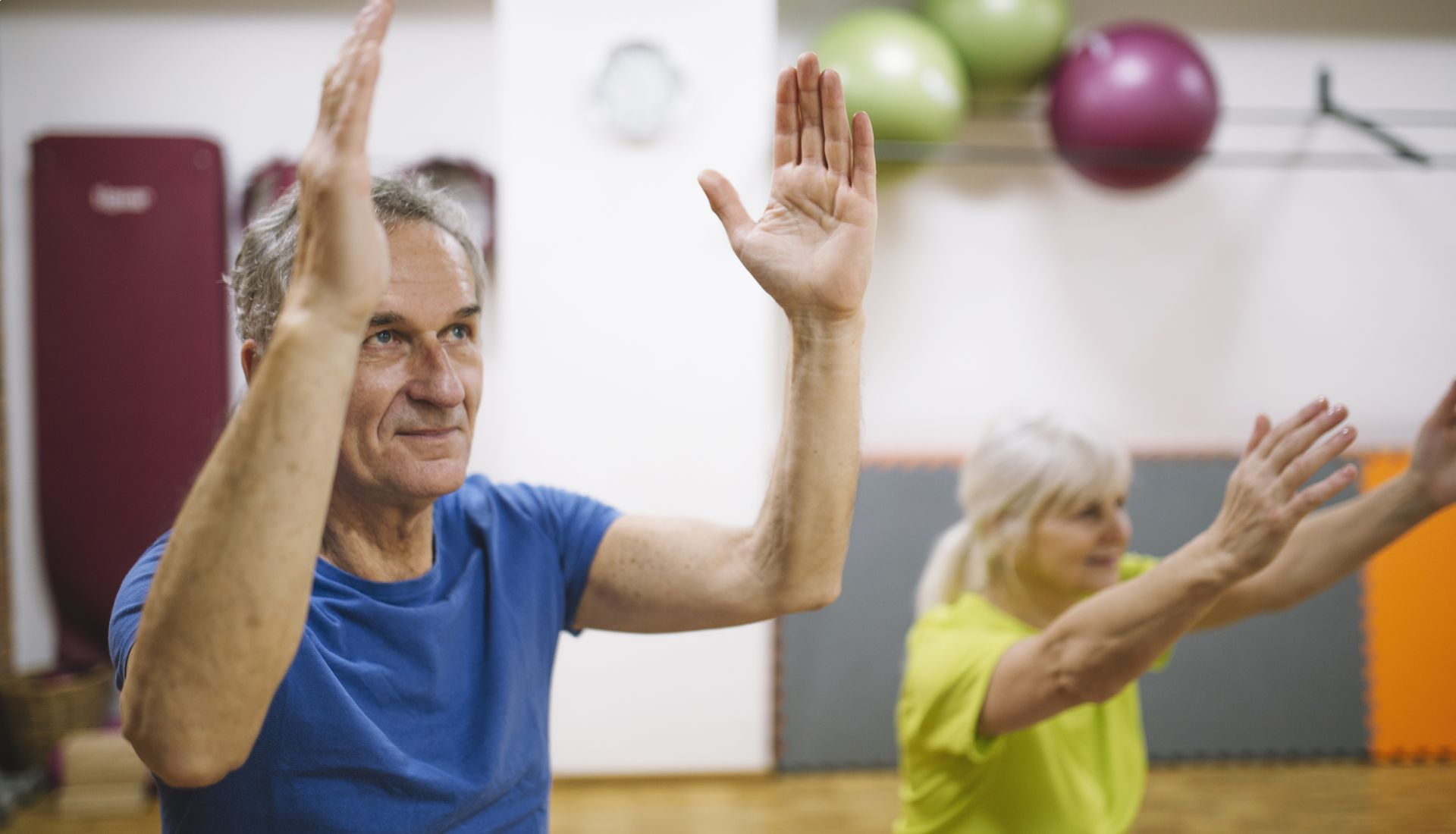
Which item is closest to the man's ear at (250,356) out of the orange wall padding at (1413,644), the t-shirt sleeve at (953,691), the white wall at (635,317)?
the t-shirt sleeve at (953,691)

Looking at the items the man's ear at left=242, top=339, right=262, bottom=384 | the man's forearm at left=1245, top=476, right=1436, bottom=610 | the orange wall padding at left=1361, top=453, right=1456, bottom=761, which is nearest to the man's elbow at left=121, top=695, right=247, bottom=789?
the man's ear at left=242, top=339, right=262, bottom=384

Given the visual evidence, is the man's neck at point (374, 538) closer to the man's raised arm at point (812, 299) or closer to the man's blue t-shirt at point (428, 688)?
the man's blue t-shirt at point (428, 688)

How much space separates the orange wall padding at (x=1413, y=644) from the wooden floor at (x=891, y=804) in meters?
0.10

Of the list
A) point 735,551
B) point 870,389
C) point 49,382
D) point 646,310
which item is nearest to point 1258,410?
point 870,389

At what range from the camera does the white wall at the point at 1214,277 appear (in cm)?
377

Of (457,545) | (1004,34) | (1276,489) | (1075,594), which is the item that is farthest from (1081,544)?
(1004,34)

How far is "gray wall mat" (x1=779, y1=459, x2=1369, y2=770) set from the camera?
11.2 feet

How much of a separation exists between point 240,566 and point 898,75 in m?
2.76

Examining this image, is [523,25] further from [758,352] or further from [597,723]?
[597,723]

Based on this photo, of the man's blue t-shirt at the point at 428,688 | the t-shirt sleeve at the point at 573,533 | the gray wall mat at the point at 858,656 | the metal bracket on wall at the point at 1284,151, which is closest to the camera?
the man's blue t-shirt at the point at 428,688

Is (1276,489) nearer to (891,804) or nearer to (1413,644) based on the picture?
(891,804)

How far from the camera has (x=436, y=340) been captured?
1.10 meters

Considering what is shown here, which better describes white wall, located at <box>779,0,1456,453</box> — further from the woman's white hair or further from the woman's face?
the woman's face

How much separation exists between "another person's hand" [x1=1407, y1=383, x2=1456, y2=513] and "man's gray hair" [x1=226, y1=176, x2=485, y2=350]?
1343mm
